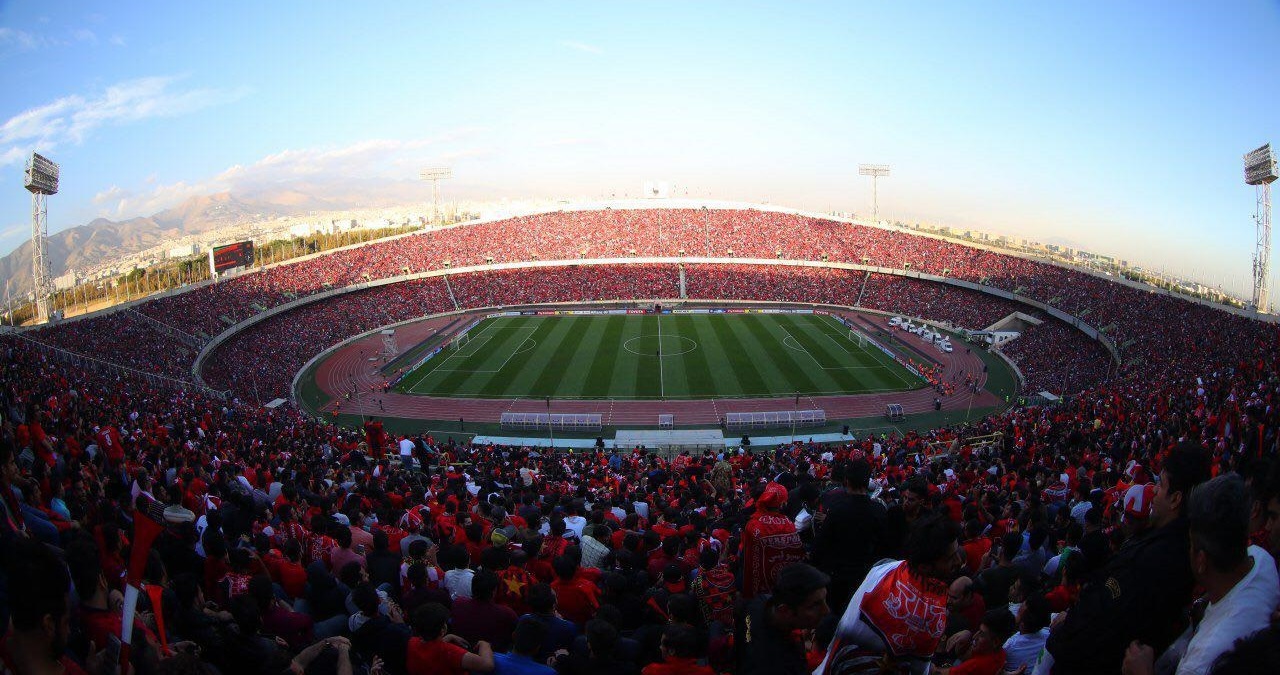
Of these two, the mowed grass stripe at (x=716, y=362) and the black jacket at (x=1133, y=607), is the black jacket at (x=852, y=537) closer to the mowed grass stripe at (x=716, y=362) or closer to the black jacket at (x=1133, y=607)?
the black jacket at (x=1133, y=607)

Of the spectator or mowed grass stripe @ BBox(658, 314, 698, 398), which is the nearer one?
the spectator

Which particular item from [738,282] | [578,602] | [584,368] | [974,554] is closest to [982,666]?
[974,554]

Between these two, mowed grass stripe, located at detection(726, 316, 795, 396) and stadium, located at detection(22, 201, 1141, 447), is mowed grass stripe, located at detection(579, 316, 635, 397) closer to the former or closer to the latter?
stadium, located at detection(22, 201, 1141, 447)

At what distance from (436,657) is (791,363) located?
35.9 metres

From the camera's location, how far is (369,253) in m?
62.0

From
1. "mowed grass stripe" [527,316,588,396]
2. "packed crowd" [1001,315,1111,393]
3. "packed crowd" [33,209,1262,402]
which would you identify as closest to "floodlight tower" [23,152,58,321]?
"packed crowd" [33,209,1262,402]

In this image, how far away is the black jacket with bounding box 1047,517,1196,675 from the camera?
3.06 metres

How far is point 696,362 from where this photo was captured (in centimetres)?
3894

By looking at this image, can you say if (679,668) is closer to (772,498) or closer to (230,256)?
(772,498)

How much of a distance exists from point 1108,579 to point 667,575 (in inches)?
124

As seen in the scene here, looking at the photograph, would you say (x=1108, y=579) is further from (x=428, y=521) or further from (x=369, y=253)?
(x=369, y=253)

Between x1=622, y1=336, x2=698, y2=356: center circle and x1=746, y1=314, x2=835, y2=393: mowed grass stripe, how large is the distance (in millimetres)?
5180

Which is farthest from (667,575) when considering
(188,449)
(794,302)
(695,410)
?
(794,302)

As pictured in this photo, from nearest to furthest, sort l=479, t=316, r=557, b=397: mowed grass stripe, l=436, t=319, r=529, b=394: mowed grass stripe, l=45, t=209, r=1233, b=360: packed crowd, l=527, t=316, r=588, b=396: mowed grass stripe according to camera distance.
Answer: l=479, t=316, r=557, b=397: mowed grass stripe
l=527, t=316, r=588, b=396: mowed grass stripe
l=436, t=319, r=529, b=394: mowed grass stripe
l=45, t=209, r=1233, b=360: packed crowd
